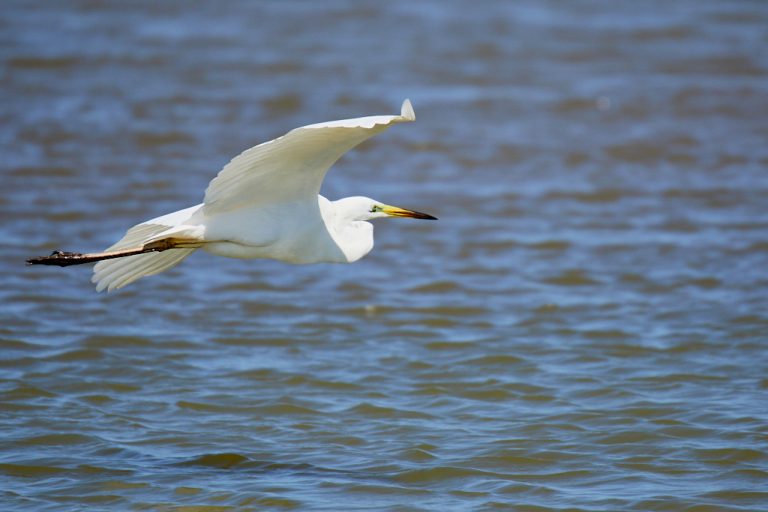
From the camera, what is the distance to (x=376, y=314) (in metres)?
8.13

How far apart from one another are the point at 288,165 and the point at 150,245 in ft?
2.71

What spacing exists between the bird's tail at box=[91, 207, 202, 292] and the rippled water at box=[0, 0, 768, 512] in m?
0.79

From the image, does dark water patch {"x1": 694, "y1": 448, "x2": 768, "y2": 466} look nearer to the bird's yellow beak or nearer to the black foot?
the bird's yellow beak

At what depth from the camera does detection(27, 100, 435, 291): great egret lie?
5469 millimetres

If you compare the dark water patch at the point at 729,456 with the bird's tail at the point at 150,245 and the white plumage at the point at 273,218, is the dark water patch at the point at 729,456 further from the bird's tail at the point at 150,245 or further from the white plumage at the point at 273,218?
the bird's tail at the point at 150,245

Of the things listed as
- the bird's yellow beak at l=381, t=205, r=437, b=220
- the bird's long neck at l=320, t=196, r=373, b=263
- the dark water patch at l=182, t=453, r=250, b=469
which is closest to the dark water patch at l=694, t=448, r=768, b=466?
the bird's yellow beak at l=381, t=205, r=437, b=220

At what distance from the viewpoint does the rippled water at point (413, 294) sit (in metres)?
5.64

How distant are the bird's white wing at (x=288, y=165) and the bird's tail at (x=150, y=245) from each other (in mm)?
178

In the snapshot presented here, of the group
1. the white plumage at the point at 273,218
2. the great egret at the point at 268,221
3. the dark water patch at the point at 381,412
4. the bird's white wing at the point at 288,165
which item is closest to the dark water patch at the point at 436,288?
the dark water patch at the point at 381,412

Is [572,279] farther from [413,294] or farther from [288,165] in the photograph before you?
[288,165]

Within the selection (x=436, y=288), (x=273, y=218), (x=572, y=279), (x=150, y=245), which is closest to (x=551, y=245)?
(x=572, y=279)

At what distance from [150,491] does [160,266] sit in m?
1.35

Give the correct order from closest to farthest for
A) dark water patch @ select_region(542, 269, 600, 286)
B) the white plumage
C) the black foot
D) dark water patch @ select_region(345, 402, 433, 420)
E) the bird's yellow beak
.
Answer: the white plumage
the bird's yellow beak
the black foot
dark water patch @ select_region(345, 402, 433, 420)
dark water patch @ select_region(542, 269, 600, 286)

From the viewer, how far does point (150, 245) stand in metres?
5.63
